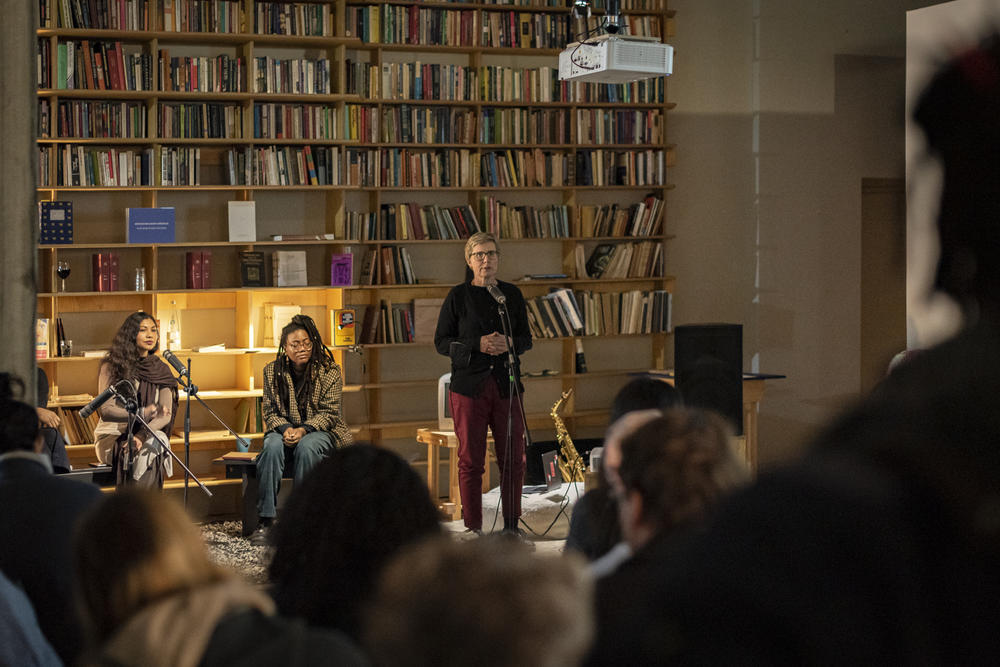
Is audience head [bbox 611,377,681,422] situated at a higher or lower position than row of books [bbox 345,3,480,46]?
lower

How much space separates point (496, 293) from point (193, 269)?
2408 millimetres

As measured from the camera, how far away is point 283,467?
630 cm

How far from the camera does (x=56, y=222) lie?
6.57m

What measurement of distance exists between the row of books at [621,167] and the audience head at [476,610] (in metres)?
7.21

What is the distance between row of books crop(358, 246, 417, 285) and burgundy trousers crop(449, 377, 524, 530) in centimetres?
173

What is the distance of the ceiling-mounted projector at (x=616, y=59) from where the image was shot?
5.88 meters

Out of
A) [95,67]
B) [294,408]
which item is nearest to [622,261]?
[294,408]

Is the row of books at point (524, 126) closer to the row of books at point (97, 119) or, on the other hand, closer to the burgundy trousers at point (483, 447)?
the row of books at point (97, 119)

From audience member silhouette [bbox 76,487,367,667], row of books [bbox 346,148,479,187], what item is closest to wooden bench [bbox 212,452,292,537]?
row of books [bbox 346,148,479,187]

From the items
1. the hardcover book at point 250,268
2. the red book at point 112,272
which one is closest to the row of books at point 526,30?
the hardcover book at point 250,268

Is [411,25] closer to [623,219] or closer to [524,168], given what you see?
[524,168]

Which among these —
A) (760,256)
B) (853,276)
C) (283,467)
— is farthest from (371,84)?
(853,276)

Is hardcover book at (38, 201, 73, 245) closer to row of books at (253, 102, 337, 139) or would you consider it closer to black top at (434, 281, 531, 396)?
row of books at (253, 102, 337, 139)

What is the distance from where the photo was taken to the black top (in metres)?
5.66
